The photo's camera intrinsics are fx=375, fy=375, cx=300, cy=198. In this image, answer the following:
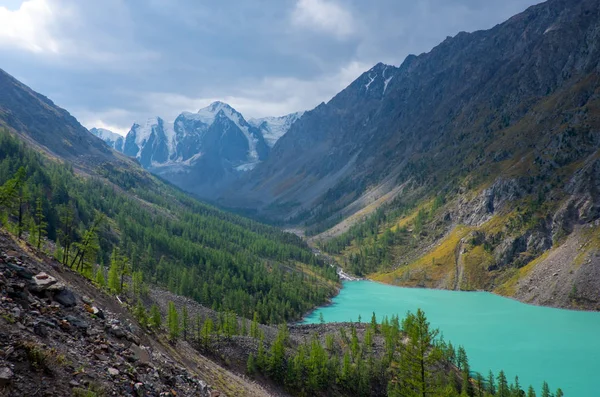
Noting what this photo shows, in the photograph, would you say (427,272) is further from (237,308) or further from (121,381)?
(121,381)

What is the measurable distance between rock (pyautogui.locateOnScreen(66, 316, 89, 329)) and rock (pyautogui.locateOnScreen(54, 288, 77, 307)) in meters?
1.28

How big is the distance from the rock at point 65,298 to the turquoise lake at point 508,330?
84.7m

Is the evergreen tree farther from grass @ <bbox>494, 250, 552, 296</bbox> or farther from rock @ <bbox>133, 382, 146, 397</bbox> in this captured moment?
grass @ <bbox>494, 250, 552, 296</bbox>

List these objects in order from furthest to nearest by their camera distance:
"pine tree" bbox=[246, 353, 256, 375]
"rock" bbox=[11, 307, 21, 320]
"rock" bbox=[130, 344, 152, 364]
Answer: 1. "pine tree" bbox=[246, 353, 256, 375]
2. "rock" bbox=[130, 344, 152, 364]
3. "rock" bbox=[11, 307, 21, 320]

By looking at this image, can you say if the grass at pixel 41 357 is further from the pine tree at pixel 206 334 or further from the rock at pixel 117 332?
the pine tree at pixel 206 334

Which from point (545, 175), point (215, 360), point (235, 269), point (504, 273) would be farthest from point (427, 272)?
point (215, 360)

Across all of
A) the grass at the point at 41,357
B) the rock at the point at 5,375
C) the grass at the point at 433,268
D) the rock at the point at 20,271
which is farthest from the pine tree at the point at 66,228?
the grass at the point at 433,268

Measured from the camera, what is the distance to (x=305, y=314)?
421 feet

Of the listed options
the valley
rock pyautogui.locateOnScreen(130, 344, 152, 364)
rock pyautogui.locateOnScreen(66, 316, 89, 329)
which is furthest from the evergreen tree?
rock pyautogui.locateOnScreen(66, 316, 89, 329)

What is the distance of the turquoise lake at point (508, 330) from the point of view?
80.1 metres

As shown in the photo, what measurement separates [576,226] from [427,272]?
61.7 m

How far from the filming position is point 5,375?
1244cm

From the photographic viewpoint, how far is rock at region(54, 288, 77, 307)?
2098cm

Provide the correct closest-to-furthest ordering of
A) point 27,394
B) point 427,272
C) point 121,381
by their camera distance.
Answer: point 27,394 → point 121,381 → point 427,272
